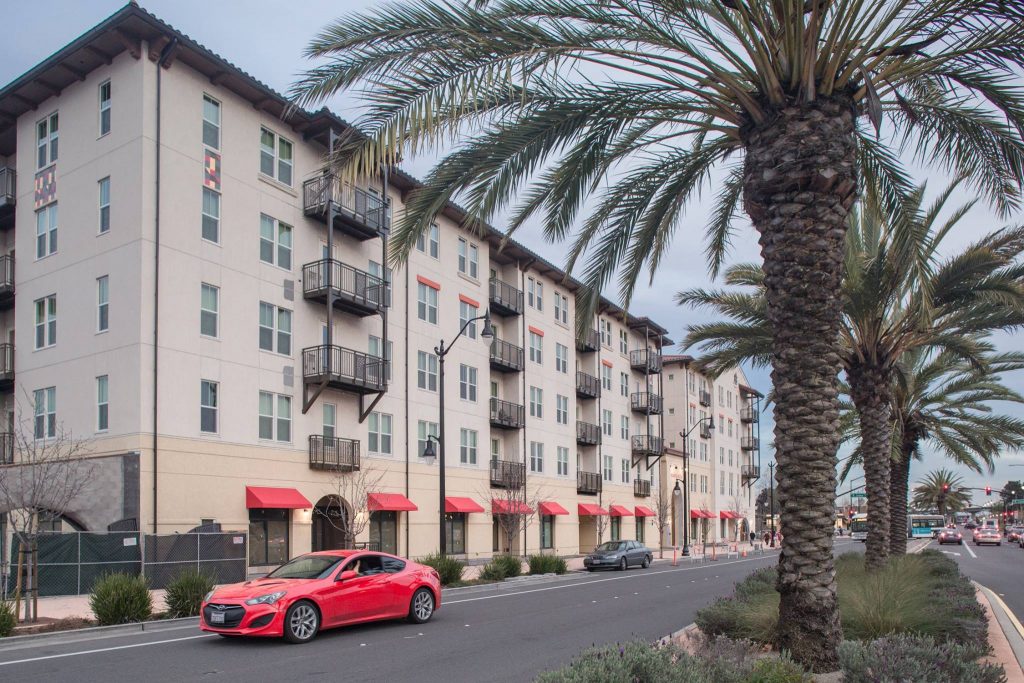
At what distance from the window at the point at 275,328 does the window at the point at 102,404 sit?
485 cm

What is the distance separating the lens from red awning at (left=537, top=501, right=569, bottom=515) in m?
46.2

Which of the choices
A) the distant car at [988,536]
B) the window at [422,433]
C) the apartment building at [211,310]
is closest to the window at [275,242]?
the apartment building at [211,310]

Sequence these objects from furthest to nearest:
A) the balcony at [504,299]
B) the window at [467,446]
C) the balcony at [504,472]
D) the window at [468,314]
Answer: the balcony at [504,299]
the balcony at [504,472]
the window at [468,314]
the window at [467,446]

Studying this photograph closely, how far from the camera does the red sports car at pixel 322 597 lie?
44.4 ft

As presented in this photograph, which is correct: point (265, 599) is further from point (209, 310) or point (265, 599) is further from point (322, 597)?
point (209, 310)

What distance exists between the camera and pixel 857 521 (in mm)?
94188

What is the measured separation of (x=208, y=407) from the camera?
89.2ft

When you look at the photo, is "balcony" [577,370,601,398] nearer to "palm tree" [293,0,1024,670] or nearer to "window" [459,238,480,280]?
"window" [459,238,480,280]

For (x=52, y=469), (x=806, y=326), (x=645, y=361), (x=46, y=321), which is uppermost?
(x=645, y=361)

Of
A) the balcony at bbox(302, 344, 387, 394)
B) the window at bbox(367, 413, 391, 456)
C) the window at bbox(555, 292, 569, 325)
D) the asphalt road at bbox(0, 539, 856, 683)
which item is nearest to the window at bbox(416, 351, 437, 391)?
the window at bbox(367, 413, 391, 456)

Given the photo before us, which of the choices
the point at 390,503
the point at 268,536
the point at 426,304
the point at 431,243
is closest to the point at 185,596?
the point at 268,536

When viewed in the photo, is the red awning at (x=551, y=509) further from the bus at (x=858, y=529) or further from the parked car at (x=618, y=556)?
the bus at (x=858, y=529)

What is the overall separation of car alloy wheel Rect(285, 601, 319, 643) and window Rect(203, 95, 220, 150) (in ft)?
60.2

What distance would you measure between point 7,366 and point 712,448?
57.4 m
